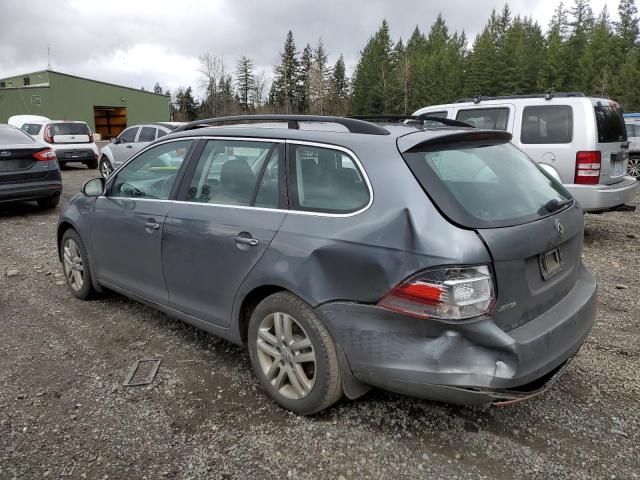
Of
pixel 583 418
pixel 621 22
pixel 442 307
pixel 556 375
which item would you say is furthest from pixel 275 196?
pixel 621 22

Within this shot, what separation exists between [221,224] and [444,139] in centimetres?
142

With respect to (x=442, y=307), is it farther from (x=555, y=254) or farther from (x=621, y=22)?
(x=621, y=22)

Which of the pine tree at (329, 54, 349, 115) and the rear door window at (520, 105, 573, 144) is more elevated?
the pine tree at (329, 54, 349, 115)

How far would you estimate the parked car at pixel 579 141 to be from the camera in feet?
21.3

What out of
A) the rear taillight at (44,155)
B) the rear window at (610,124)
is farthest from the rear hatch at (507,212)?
the rear taillight at (44,155)

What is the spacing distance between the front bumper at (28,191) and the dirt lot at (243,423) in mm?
5366

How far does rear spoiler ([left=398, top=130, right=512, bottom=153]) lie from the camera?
2.62 m

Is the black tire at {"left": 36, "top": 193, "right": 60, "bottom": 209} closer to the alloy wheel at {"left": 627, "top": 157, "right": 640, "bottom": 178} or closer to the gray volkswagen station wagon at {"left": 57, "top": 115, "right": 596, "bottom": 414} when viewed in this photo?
the gray volkswagen station wagon at {"left": 57, "top": 115, "right": 596, "bottom": 414}

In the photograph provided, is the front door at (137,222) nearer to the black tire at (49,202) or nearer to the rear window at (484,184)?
the rear window at (484,184)

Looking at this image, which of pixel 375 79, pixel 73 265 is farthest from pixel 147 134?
pixel 375 79

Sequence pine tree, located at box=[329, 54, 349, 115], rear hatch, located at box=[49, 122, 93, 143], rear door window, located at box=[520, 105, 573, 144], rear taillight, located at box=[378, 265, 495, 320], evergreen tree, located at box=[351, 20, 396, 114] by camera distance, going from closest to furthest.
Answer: rear taillight, located at box=[378, 265, 495, 320] < rear door window, located at box=[520, 105, 573, 144] < rear hatch, located at box=[49, 122, 93, 143] < evergreen tree, located at box=[351, 20, 396, 114] < pine tree, located at box=[329, 54, 349, 115]

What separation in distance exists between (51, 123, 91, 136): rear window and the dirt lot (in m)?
15.4

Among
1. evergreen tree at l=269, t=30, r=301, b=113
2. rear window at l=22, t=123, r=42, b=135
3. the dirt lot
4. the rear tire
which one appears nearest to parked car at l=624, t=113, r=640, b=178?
the dirt lot

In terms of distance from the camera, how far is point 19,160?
861 centimetres
